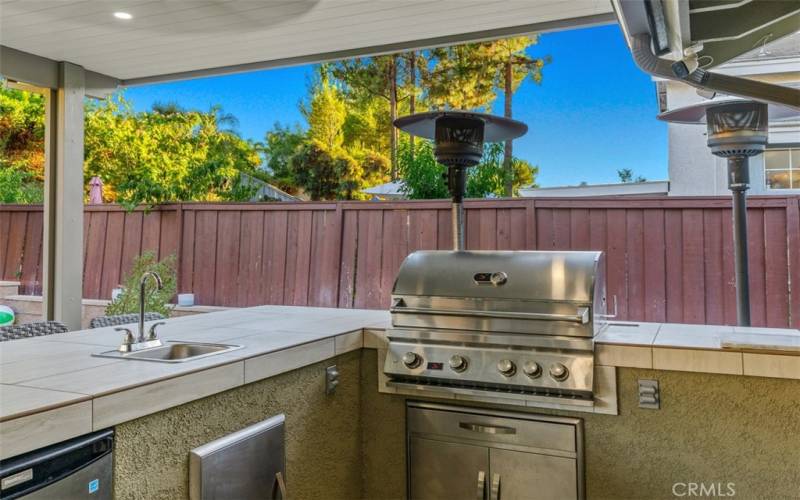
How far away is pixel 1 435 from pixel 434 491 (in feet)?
5.45

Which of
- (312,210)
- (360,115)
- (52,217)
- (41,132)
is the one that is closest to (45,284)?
(52,217)

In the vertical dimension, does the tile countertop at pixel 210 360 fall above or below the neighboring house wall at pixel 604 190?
below

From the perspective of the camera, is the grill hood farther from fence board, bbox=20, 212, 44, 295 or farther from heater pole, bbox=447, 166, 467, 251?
fence board, bbox=20, 212, 44, 295

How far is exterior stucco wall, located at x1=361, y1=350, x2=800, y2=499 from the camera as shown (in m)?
1.90

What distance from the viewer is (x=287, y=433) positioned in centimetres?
200

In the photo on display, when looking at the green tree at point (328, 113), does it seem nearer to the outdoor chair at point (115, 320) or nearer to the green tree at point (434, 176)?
the green tree at point (434, 176)

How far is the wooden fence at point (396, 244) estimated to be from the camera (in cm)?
352

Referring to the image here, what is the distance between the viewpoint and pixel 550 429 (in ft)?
7.06

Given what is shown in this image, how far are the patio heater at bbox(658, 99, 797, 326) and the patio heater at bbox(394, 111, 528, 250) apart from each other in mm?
786

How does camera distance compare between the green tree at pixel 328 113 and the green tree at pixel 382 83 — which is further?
the green tree at pixel 328 113

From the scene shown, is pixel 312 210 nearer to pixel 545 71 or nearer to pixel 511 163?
pixel 511 163

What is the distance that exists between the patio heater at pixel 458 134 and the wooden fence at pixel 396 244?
135 centimetres

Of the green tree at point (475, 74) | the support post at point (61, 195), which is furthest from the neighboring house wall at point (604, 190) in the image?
the support post at point (61, 195)

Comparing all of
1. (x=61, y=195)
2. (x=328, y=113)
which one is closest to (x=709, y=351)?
(x=61, y=195)
